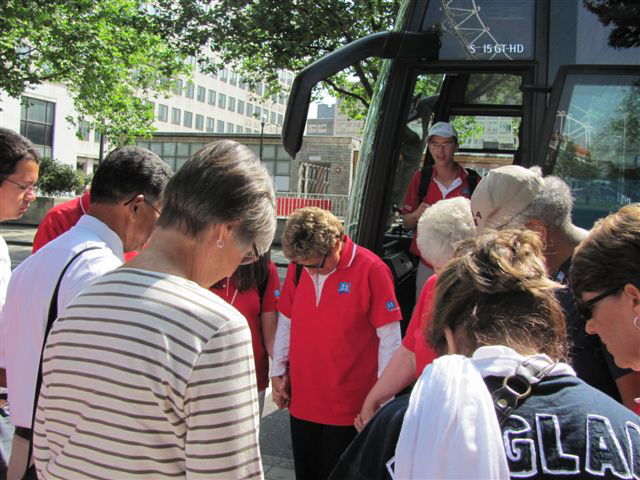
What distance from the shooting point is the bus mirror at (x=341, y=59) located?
12.2ft

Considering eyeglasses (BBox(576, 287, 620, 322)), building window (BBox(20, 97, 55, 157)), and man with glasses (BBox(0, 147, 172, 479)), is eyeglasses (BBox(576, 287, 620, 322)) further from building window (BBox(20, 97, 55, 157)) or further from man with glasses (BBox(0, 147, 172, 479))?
building window (BBox(20, 97, 55, 157))

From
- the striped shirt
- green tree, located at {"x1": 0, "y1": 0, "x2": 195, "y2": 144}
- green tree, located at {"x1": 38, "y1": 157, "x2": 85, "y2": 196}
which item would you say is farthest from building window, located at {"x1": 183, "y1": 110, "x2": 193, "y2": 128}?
the striped shirt

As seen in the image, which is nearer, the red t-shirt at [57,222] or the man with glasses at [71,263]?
Answer: the man with glasses at [71,263]

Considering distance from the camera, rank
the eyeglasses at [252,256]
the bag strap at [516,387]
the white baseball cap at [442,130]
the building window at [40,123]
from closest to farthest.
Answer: the bag strap at [516,387] < the eyeglasses at [252,256] < the white baseball cap at [442,130] < the building window at [40,123]

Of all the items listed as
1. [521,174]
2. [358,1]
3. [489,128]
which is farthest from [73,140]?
[521,174]

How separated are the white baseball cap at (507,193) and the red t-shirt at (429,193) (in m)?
2.48

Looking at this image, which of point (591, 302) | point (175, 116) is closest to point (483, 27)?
point (591, 302)

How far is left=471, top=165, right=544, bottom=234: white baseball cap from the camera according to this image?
2500 millimetres

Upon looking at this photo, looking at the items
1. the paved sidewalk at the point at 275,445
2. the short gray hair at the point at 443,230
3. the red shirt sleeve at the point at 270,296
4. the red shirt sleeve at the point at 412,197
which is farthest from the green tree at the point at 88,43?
the short gray hair at the point at 443,230

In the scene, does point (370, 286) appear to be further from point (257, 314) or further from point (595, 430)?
point (595, 430)

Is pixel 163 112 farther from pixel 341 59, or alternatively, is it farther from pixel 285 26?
pixel 341 59

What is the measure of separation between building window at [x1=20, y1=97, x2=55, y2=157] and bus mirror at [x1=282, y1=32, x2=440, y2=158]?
44.5 meters

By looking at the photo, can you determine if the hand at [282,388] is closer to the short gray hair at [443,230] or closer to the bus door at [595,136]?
the short gray hair at [443,230]

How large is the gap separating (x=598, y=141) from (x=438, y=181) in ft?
5.35
